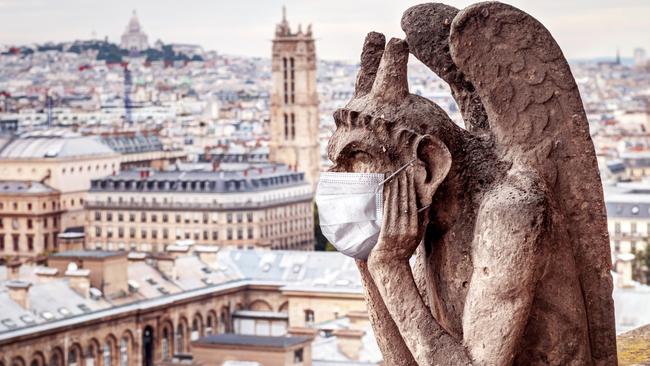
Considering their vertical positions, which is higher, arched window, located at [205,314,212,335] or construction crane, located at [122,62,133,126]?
construction crane, located at [122,62,133,126]

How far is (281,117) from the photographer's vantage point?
4417 inches

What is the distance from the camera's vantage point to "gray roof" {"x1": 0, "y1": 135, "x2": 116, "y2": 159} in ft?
327

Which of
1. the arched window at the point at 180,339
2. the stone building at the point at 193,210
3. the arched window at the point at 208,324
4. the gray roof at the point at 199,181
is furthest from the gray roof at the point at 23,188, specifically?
the arched window at the point at 180,339

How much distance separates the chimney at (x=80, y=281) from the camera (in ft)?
165

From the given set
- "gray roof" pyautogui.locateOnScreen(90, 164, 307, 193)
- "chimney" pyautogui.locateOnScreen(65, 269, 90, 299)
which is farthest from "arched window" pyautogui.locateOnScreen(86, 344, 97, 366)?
"gray roof" pyautogui.locateOnScreen(90, 164, 307, 193)

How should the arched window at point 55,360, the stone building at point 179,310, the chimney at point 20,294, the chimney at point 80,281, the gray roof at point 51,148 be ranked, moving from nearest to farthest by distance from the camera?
1. the stone building at point 179,310
2. the chimney at point 20,294
3. the arched window at point 55,360
4. the chimney at point 80,281
5. the gray roof at point 51,148

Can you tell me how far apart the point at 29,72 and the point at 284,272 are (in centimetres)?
14025

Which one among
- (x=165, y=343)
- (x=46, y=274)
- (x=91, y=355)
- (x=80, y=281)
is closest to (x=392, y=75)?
(x=91, y=355)

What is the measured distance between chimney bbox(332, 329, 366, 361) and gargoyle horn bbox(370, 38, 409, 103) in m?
35.3

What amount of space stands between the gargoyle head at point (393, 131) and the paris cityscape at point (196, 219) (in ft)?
0.36

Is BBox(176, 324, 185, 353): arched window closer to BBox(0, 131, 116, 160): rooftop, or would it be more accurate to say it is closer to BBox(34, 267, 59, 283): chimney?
BBox(34, 267, 59, 283): chimney

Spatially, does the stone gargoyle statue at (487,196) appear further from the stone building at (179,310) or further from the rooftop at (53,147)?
the rooftop at (53,147)

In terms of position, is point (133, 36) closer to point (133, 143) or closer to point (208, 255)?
point (133, 143)

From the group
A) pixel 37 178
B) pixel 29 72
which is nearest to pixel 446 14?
pixel 37 178
